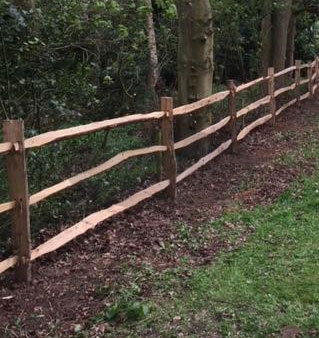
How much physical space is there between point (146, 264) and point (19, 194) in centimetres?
121

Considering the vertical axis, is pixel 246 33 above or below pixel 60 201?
above

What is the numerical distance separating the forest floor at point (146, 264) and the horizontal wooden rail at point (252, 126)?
149 cm

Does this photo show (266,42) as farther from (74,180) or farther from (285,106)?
(74,180)

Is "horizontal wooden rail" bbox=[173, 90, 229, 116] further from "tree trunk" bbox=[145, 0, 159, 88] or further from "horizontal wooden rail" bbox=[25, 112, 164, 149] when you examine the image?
"tree trunk" bbox=[145, 0, 159, 88]

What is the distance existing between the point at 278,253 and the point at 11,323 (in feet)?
7.65

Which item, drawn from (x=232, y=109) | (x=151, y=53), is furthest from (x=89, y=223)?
(x=151, y=53)

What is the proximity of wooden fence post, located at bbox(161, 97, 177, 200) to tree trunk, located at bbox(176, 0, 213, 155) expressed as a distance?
193 centimetres

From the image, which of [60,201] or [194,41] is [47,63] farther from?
[194,41]

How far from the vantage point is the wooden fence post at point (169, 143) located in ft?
21.1

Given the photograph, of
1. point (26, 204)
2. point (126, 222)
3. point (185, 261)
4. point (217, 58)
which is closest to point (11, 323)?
point (26, 204)

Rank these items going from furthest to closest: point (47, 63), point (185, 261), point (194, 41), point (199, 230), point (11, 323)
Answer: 1. point (194, 41)
2. point (47, 63)
3. point (199, 230)
4. point (185, 261)
5. point (11, 323)

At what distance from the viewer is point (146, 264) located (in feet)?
16.1

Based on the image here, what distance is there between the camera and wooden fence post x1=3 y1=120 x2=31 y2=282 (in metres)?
4.34

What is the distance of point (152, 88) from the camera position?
9453mm
